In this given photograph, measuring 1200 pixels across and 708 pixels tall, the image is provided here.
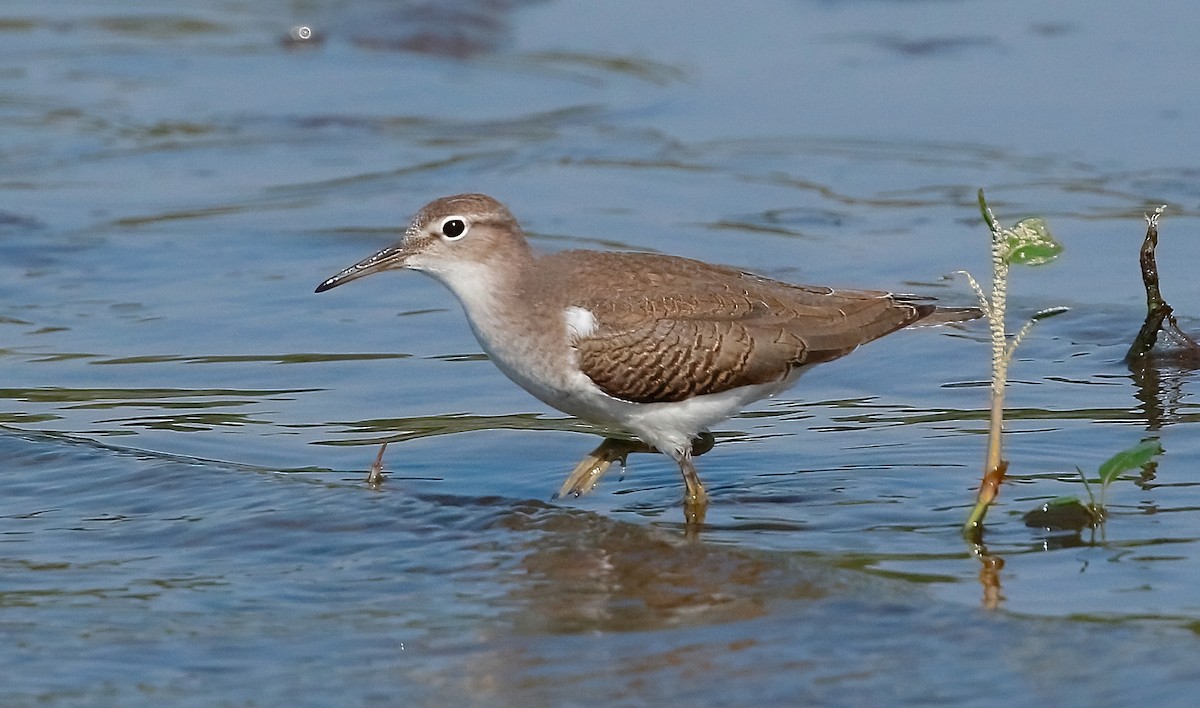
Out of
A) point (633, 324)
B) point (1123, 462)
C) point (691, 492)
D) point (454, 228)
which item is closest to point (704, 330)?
point (633, 324)

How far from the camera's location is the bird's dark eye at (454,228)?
8.20m

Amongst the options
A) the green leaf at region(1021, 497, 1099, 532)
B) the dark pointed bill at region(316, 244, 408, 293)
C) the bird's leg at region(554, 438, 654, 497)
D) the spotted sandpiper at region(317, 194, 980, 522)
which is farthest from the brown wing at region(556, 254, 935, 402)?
the green leaf at region(1021, 497, 1099, 532)

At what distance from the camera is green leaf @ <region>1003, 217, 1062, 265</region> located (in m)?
6.59

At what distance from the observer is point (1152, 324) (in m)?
9.08

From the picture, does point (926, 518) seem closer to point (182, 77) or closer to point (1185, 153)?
point (1185, 153)

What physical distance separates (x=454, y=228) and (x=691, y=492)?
63.6 inches

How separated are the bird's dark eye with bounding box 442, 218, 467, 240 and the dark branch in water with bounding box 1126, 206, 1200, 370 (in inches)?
128

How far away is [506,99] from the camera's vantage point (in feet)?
52.9

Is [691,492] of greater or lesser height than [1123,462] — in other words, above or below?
below

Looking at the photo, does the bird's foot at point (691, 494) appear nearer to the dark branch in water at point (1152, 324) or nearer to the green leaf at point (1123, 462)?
the green leaf at point (1123, 462)

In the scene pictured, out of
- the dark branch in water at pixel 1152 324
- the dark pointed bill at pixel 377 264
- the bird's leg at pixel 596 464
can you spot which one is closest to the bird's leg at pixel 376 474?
the bird's leg at pixel 596 464

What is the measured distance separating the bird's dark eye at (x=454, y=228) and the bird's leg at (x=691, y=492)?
4.63 ft

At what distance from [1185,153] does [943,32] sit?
4256mm

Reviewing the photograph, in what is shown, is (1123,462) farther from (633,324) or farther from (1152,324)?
(1152,324)
